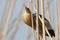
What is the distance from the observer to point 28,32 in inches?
55.8

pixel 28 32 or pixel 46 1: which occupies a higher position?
pixel 46 1

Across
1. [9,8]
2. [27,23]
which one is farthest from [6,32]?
[27,23]

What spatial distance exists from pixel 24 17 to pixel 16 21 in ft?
0.40

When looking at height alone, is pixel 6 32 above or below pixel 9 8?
below

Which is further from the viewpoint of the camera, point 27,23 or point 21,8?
point 27,23

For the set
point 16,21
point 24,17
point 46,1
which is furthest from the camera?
point 24,17

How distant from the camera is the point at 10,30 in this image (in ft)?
4.41

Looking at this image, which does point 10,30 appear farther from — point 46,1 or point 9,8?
point 46,1

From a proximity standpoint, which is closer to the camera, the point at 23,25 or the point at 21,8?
the point at 21,8

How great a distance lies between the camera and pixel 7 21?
4.32ft

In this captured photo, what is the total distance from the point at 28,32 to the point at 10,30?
0.14 meters

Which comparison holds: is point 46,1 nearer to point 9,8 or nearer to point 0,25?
point 9,8

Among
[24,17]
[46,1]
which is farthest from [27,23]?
[46,1]

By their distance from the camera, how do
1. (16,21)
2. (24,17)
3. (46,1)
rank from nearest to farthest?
(46,1) < (16,21) < (24,17)
